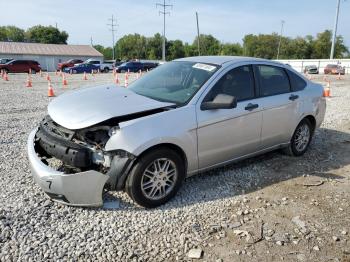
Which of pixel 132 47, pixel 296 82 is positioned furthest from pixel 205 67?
pixel 132 47

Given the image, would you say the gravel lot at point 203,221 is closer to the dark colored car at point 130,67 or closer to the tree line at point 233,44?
the dark colored car at point 130,67

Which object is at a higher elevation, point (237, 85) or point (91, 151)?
point (237, 85)

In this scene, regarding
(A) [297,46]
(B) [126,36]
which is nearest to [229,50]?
(A) [297,46]

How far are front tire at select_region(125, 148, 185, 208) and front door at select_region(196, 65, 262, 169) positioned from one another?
409 mm

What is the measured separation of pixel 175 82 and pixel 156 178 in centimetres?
143

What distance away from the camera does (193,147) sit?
4.16 meters

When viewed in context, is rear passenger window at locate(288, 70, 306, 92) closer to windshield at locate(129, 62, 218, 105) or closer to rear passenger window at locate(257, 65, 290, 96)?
rear passenger window at locate(257, 65, 290, 96)

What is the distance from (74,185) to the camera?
11.7 feet

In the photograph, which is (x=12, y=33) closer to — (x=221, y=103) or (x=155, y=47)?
(x=155, y=47)

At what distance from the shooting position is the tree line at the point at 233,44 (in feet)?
299

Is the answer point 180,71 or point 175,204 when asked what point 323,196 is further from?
point 180,71

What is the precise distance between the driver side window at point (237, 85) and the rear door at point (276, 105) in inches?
7.5

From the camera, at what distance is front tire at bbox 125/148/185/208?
3746mm

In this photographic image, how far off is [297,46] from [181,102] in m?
97.3
